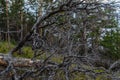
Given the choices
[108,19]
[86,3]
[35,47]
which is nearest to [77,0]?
[86,3]

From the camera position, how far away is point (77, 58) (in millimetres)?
3986

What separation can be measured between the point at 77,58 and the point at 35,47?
51cm

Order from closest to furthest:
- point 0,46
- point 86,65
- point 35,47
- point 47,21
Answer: point 35,47
point 86,65
point 47,21
point 0,46

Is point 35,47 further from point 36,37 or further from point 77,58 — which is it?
point 77,58

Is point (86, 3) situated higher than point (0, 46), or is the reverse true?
point (86, 3)

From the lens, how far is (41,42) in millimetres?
3943

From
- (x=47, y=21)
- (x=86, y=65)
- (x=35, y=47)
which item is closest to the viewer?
(x=35, y=47)

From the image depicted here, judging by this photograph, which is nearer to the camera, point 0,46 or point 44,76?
point 44,76

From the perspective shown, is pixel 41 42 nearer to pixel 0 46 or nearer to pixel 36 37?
pixel 36 37

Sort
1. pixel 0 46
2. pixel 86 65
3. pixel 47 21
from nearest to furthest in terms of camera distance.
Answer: pixel 86 65 → pixel 47 21 → pixel 0 46

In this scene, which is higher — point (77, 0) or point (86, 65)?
point (77, 0)

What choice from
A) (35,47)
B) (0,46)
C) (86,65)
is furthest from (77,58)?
(0,46)

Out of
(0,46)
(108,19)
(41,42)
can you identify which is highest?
(108,19)

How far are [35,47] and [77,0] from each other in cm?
76
